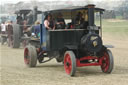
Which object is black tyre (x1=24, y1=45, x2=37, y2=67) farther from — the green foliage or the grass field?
the green foliage

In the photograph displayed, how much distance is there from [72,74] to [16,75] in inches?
53.0

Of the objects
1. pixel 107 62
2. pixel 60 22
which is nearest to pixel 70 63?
pixel 107 62

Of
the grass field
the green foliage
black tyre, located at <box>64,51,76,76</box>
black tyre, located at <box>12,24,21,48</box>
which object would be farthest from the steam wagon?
the green foliage

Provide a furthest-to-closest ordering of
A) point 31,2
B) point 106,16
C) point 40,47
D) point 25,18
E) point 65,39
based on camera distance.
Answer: point 31,2 → point 106,16 → point 25,18 → point 40,47 → point 65,39

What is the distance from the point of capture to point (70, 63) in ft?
25.1

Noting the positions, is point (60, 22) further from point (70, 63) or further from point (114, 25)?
point (114, 25)

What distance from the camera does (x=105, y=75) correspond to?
775 cm

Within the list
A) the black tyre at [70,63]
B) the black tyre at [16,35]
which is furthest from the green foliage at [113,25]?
the black tyre at [70,63]

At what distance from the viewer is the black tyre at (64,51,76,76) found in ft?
24.3

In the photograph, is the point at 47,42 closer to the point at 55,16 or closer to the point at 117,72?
the point at 55,16

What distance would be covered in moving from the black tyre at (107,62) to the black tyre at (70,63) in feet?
3.23

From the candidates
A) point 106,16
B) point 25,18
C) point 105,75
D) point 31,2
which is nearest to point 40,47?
point 105,75

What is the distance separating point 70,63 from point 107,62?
1027mm

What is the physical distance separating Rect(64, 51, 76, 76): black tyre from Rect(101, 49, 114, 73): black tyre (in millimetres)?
984
